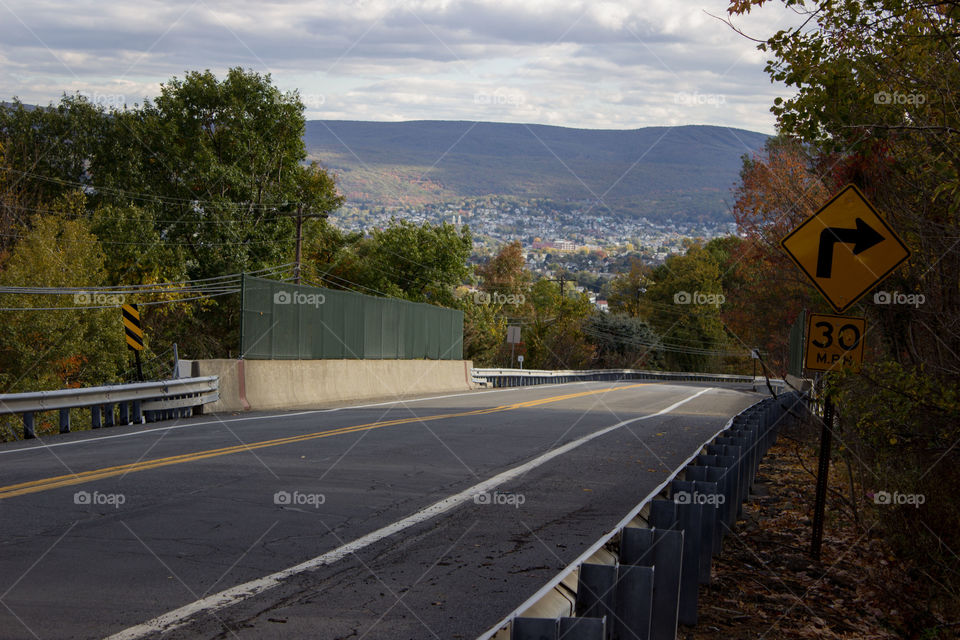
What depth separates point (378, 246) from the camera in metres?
79.9

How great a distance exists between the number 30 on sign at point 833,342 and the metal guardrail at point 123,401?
10.6 m

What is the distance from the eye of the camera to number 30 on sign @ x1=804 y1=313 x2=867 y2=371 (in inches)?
352

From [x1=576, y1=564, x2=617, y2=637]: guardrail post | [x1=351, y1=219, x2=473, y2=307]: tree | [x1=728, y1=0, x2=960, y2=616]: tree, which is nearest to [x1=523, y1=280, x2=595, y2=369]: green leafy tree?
[x1=351, y1=219, x2=473, y2=307]: tree

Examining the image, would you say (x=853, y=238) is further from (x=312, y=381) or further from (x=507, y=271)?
(x=507, y=271)

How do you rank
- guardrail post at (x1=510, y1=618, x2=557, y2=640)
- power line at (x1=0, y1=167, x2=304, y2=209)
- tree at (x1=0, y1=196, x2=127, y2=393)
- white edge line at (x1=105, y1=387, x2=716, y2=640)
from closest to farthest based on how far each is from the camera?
guardrail post at (x1=510, y1=618, x2=557, y2=640)
white edge line at (x1=105, y1=387, x2=716, y2=640)
tree at (x1=0, y1=196, x2=127, y2=393)
power line at (x1=0, y1=167, x2=304, y2=209)

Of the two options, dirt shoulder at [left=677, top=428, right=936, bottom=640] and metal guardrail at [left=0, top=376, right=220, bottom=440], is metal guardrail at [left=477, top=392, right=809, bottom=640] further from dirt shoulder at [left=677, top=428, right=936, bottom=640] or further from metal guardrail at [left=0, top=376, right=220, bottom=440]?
metal guardrail at [left=0, top=376, right=220, bottom=440]

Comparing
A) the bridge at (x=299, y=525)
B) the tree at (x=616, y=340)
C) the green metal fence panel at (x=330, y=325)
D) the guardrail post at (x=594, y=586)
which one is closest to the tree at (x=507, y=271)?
the tree at (x=616, y=340)

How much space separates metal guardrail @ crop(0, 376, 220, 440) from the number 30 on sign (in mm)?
10562

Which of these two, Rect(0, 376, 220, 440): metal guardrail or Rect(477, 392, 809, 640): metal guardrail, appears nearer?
Rect(477, 392, 809, 640): metal guardrail

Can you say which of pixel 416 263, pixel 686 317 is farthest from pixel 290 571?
pixel 686 317

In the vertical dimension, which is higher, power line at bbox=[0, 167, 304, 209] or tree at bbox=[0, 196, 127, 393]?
power line at bbox=[0, 167, 304, 209]

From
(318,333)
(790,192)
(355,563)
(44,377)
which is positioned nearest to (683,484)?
(355,563)

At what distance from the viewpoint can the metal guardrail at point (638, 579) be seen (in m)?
3.52

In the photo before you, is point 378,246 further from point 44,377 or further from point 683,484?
point 683,484
